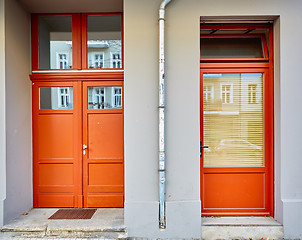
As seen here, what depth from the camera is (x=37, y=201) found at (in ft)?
13.7

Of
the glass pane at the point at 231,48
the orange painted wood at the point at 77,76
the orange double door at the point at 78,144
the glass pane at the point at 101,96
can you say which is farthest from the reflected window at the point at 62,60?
the glass pane at the point at 231,48

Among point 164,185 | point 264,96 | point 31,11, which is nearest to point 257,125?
point 264,96

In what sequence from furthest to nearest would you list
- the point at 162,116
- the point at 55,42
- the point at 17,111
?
the point at 55,42, the point at 17,111, the point at 162,116

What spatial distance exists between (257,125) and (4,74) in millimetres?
4246

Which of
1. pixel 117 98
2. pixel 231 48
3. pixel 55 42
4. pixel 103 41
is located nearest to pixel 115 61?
pixel 103 41

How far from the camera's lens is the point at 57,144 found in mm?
4211

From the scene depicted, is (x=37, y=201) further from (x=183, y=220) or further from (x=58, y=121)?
(x=183, y=220)

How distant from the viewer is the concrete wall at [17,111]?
143 inches

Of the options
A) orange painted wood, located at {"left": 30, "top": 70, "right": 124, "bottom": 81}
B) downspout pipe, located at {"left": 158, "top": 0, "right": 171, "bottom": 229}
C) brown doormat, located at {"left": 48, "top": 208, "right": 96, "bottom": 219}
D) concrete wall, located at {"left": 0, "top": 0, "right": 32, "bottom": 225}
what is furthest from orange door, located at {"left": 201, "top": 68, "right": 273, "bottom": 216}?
concrete wall, located at {"left": 0, "top": 0, "right": 32, "bottom": 225}

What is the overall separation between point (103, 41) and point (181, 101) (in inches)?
79.5

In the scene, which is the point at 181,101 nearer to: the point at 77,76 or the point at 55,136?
the point at 77,76

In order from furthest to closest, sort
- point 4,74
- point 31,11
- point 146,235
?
point 31,11 < point 4,74 < point 146,235

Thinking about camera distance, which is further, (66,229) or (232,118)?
(232,118)

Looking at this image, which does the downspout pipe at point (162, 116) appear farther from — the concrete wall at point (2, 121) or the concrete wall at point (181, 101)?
the concrete wall at point (2, 121)
